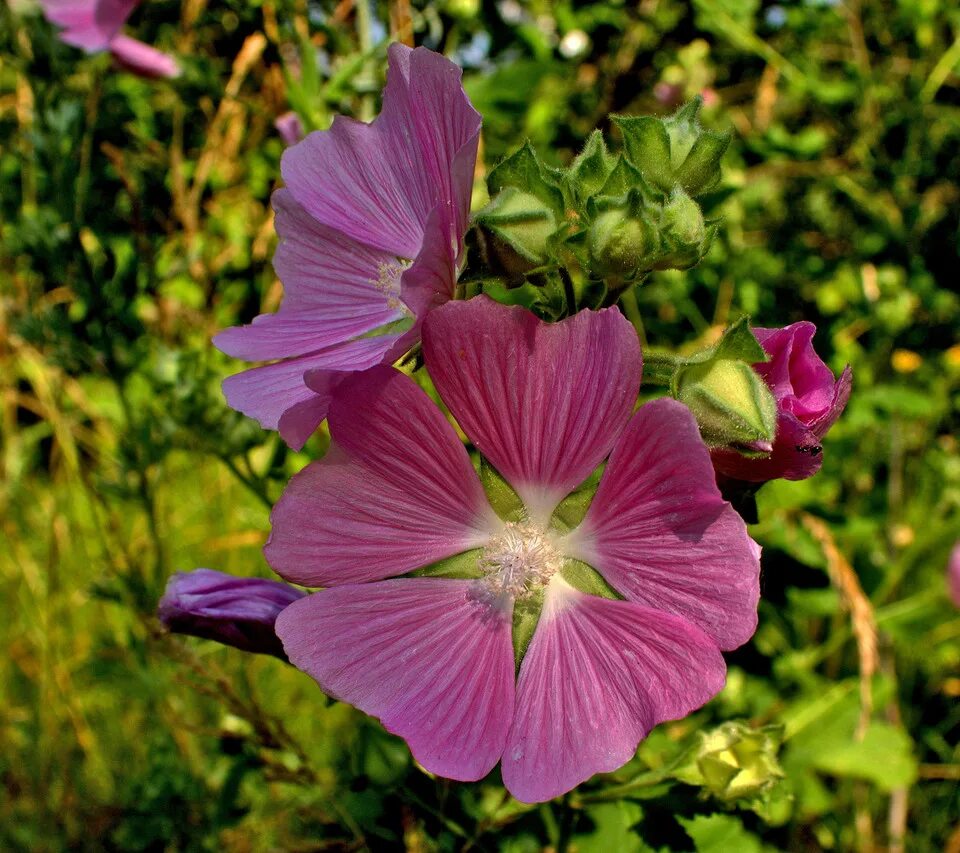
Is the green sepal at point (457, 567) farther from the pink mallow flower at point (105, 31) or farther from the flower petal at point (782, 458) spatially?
the pink mallow flower at point (105, 31)

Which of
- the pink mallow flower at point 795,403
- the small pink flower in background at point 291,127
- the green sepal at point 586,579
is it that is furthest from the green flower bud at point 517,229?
the small pink flower in background at point 291,127

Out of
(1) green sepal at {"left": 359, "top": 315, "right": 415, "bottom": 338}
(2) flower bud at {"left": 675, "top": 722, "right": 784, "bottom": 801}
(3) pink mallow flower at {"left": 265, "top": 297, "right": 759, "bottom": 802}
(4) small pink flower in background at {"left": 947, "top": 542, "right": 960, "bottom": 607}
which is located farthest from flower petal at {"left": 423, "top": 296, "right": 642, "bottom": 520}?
(4) small pink flower in background at {"left": 947, "top": 542, "right": 960, "bottom": 607}

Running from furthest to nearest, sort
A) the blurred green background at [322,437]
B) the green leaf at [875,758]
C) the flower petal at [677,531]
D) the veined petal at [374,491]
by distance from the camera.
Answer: the green leaf at [875,758] → the blurred green background at [322,437] → the veined petal at [374,491] → the flower petal at [677,531]

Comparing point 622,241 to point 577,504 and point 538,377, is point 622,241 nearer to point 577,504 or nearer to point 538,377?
point 538,377

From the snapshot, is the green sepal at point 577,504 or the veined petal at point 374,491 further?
the green sepal at point 577,504

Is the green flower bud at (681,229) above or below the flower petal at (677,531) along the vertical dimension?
above

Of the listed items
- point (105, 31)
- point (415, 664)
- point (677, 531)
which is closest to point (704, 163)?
point (677, 531)
